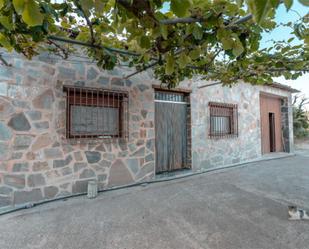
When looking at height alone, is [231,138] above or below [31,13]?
below

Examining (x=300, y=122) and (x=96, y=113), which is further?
(x=300, y=122)

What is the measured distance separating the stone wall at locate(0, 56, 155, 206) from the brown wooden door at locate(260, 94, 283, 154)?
596 cm

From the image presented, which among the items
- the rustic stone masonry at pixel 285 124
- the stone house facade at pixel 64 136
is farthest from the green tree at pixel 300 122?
the stone house facade at pixel 64 136

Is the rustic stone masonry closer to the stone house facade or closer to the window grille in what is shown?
the stone house facade

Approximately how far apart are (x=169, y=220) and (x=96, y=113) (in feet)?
7.51

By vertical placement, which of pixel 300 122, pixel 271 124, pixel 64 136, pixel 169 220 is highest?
pixel 300 122

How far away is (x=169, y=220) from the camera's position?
2.44 metres

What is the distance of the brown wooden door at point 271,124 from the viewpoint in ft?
24.4

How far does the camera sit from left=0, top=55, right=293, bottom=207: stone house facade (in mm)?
2863

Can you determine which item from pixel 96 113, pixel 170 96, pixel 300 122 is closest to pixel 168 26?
pixel 96 113

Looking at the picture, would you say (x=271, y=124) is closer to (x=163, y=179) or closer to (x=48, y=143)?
(x=163, y=179)

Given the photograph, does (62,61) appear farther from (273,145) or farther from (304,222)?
(273,145)

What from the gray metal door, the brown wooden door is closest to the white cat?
the gray metal door

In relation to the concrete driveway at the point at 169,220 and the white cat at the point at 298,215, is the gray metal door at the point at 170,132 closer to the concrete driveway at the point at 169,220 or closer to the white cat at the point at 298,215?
the concrete driveway at the point at 169,220
